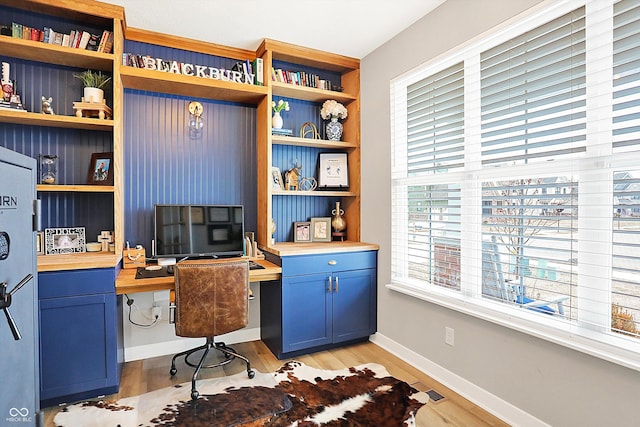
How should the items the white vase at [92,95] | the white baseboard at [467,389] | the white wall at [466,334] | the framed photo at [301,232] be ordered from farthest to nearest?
1. the framed photo at [301,232]
2. the white vase at [92,95]
3. the white baseboard at [467,389]
4. the white wall at [466,334]

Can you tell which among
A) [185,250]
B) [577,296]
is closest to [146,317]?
[185,250]

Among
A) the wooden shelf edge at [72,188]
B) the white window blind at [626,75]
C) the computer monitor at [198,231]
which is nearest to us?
the white window blind at [626,75]

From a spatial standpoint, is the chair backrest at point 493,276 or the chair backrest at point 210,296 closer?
the chair backrest at point 493,276

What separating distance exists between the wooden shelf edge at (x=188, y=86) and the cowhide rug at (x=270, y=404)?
7.55 feet

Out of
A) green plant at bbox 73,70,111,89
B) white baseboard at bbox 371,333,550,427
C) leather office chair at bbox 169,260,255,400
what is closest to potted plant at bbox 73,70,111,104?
green plant at bbox 73,70,111,89

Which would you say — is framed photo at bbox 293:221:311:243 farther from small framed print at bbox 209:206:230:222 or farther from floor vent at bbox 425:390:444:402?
floor vent at bbox 425:390:444:402

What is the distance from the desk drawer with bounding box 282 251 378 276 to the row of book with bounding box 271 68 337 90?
5.40ft

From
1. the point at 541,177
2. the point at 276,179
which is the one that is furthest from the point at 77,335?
the point at 541,177

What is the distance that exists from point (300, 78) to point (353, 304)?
7.19ft

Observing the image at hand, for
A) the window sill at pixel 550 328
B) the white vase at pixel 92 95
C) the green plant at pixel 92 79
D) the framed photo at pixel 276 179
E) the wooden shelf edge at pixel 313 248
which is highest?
the green plant at pixel 92 79

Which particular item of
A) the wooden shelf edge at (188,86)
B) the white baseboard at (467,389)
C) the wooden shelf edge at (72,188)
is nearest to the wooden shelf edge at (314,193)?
the wooden shelf edge at (188,86)

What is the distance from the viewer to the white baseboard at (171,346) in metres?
2.88

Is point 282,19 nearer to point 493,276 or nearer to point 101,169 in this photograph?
point 101,169

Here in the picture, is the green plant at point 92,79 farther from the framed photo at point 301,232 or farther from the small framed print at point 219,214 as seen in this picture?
the framed photo at point 301,232
